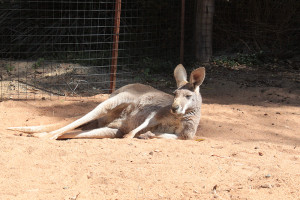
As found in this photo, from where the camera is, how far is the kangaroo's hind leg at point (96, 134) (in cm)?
496

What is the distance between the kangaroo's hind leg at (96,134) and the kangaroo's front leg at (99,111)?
0.54 feet

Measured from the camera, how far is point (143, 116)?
5145 millimetres

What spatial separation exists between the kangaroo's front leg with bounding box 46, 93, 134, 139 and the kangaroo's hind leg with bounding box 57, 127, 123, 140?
164 millimetres

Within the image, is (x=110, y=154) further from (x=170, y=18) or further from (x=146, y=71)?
(x=170, y=18)

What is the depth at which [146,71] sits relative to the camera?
854 cm

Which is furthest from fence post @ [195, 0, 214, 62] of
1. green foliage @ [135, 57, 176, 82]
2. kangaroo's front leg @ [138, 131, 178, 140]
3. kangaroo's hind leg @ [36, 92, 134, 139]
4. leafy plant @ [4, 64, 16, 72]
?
kangaroo's front leg @ [138, 131, 178, 140]

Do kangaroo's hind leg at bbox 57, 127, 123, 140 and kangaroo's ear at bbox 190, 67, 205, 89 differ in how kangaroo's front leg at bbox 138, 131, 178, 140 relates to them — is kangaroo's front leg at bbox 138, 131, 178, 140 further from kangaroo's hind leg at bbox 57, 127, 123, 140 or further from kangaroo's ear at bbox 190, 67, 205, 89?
kangaroo's ear at bbox 190, 67, 205, 89

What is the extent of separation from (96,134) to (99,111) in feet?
0.91

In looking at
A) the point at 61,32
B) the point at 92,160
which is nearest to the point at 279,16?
the point at 61,32

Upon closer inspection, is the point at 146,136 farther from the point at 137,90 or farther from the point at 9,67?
the point at 9,67

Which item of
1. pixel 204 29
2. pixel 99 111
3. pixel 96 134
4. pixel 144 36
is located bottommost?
pixel 96 134

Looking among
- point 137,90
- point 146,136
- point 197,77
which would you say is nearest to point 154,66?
point 137,90

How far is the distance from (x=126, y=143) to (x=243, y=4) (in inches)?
256

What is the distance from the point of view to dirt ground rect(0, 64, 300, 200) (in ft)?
10.2
